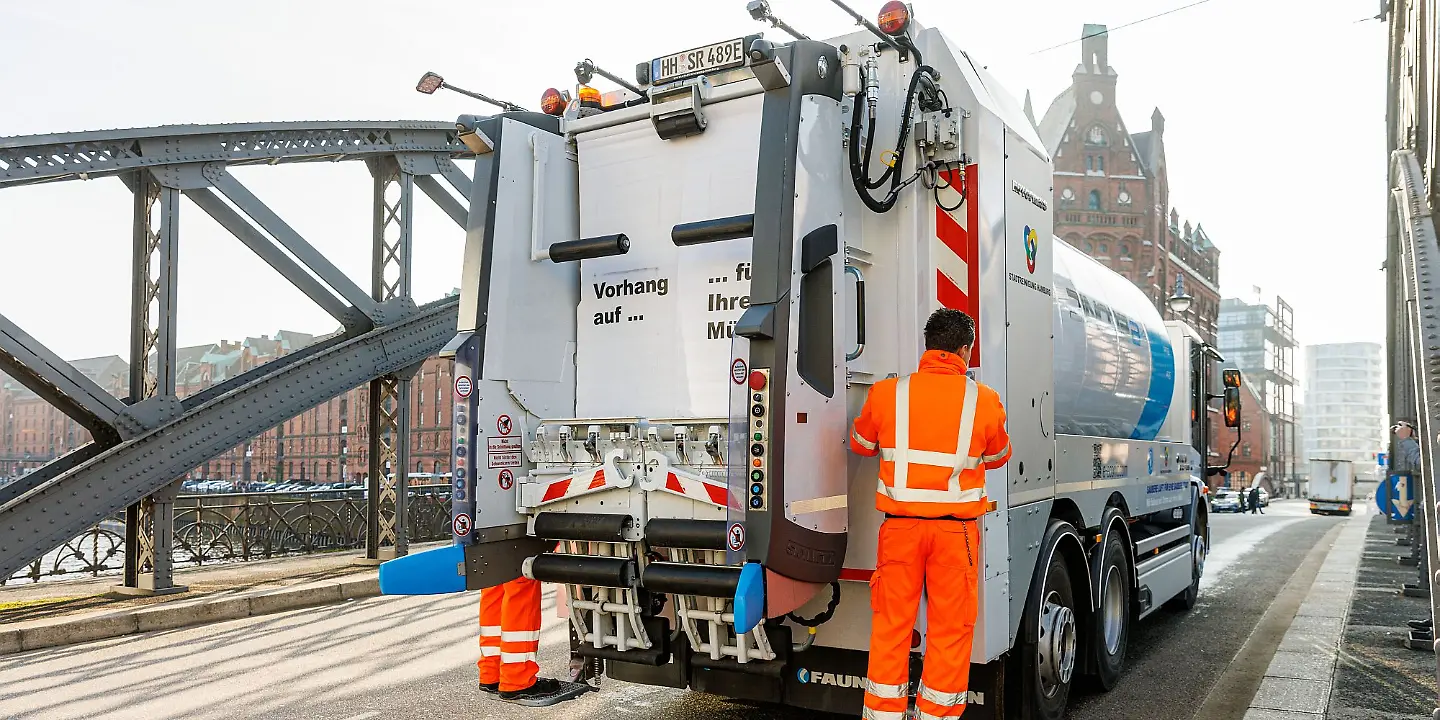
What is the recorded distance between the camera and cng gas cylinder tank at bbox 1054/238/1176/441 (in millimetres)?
5754

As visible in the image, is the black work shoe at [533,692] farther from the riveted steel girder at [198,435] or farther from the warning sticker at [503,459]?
the riveted steel girder at [198,435]

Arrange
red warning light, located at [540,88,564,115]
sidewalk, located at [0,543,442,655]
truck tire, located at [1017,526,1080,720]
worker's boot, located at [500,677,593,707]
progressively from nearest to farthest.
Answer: worker's boot, located at [500,677,593,707] < truck tire, located at [1017,526,1080,720] < red warning light, located at [540,88,564,115] < sidewalk, located at [0,543,442,655]

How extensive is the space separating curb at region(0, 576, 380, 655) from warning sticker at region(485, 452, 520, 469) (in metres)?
5.90

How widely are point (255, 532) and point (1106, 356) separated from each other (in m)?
13.9

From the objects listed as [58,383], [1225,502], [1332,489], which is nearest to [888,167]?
[58,383]

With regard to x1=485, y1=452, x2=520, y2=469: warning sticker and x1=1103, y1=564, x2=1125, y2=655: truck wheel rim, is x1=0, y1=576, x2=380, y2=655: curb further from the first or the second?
x1=1103, y1=564, x2=1125, y2=655: truck wheel rim

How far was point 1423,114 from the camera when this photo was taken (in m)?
7.80

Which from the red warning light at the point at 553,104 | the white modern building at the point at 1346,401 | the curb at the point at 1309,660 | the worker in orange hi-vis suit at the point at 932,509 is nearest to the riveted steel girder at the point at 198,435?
the red warning light at the point at 553,104

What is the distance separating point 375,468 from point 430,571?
8922mm

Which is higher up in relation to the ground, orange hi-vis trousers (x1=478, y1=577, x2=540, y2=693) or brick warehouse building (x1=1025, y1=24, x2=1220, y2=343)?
brick warehouse building (x1=1025, y1=24, x2=1220, y2=343)

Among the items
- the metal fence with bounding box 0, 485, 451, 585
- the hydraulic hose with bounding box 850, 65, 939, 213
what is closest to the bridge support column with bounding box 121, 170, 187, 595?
the metal fence with bounding box 0, 485, 451, 585

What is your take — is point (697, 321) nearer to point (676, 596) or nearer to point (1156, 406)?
point (676, 596)

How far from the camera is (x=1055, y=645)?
498 centimetres

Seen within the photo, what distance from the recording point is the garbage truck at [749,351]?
400 centimetres
